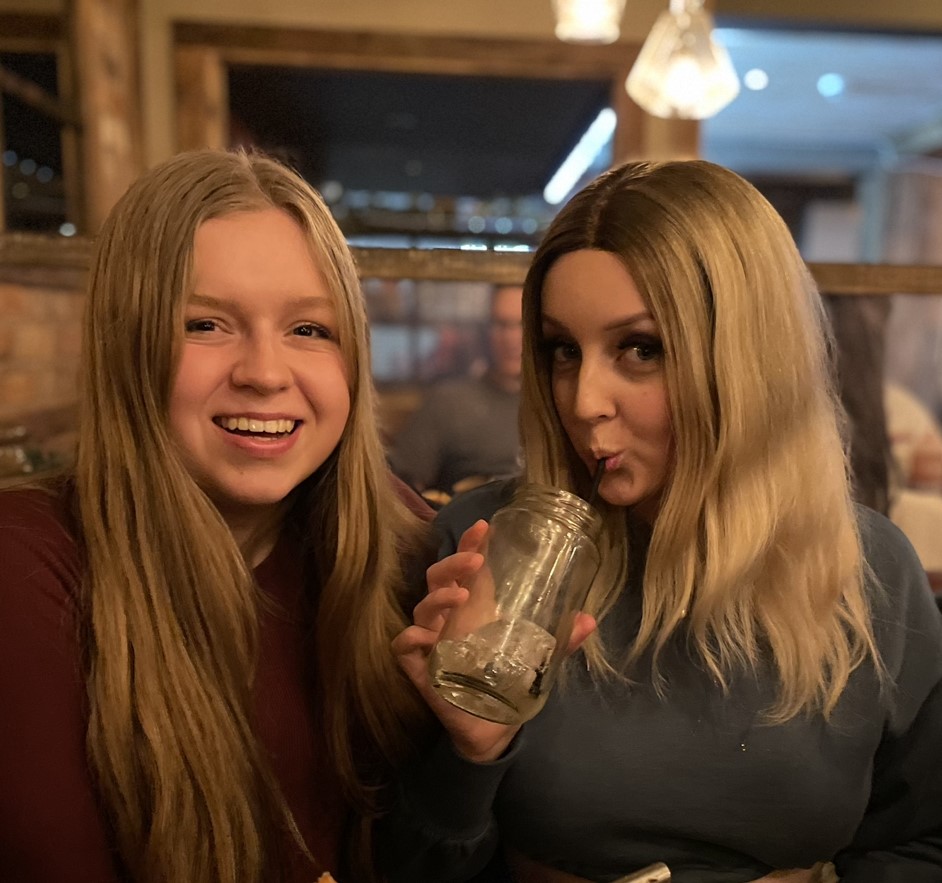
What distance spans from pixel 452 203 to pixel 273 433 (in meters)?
3.17

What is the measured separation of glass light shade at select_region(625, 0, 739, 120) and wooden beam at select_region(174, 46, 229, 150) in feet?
4.56

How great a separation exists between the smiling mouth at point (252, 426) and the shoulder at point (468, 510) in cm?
26

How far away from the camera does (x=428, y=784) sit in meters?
0.91

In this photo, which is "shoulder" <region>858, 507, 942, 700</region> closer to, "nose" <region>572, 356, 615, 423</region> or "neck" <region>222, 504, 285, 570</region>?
"nose" <region>572, 356, 615, 423</region>

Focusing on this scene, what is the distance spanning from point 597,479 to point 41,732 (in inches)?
22.7

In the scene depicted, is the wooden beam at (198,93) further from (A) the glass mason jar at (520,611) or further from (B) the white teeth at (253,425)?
(A) the glass mason jar at (520,611)

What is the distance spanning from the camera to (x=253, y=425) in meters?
0.86

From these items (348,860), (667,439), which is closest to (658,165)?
(667,439)

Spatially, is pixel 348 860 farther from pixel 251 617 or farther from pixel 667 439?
pixel 667 439

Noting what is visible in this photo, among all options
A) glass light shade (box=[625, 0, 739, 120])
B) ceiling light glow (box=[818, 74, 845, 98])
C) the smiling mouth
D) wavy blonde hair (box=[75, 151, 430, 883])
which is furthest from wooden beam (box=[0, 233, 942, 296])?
ceiling light glow (box=[818, 74, 845, 98])

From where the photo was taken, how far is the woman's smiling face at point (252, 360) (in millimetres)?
848

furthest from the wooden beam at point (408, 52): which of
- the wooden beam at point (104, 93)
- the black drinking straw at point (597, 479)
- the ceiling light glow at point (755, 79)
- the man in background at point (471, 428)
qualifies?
the black drinking straw at point (597, 479)

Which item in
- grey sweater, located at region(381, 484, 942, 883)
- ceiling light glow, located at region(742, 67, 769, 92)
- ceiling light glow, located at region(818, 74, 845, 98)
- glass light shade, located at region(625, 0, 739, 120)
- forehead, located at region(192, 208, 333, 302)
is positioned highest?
ceiling light glow, located at region(818, 74, 845, 98)

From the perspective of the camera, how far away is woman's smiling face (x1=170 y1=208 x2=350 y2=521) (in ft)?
2.78
